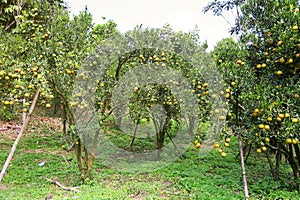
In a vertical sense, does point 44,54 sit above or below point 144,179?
above

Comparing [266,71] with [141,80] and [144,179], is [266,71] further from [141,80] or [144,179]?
[144,179]

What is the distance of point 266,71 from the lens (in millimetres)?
3705

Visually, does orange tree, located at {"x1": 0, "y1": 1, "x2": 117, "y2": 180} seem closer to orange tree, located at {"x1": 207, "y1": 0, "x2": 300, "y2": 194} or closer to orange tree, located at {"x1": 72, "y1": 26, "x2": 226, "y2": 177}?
orange tree, located at {"x1": 72, "y1": 26, "x2": 226, "y2": 177}

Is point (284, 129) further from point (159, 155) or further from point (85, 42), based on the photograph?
point (159, 155)

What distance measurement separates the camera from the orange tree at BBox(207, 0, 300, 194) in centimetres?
320

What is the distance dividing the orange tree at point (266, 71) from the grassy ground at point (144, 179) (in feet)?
4.12

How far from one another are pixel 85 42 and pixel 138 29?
34.5 inches

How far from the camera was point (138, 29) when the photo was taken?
14.9 feet

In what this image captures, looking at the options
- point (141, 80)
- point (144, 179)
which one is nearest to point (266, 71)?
point (141, 80)

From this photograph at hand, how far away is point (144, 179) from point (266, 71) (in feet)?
9.18

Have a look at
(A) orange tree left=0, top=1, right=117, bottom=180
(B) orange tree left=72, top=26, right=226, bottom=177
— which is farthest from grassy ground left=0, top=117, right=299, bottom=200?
(A) orange tree left=0, top=1, right=117, bottom=180

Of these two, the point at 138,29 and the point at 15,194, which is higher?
the point at 138,29

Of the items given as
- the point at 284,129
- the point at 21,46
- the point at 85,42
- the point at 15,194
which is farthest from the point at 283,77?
the point at 15,194

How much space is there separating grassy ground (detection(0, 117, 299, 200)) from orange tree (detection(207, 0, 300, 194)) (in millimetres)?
1256
